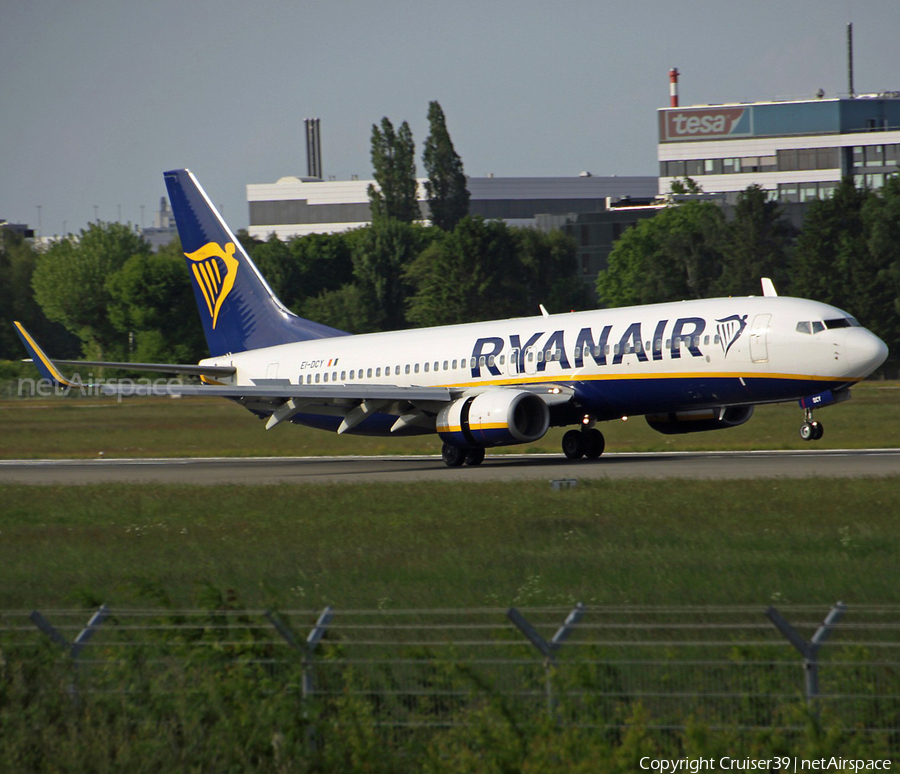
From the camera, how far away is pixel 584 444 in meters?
34.4

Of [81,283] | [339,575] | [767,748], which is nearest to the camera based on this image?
[767,748]

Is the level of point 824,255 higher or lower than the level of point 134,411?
higher

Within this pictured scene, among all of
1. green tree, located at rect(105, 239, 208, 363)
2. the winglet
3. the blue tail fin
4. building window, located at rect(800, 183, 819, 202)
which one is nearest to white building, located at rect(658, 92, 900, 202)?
building window, located at rect(800, 183, 819, 202)

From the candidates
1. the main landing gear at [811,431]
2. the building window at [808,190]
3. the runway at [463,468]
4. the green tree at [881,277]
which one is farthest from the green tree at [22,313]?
the main landing gear at [811,431]

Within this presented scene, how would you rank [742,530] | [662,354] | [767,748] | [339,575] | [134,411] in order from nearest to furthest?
[767,748]
[339,575]
[742,530]
[662,354]
[134,411]

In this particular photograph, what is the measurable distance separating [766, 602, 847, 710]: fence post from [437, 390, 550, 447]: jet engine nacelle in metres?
22.5

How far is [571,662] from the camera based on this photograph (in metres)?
8.57

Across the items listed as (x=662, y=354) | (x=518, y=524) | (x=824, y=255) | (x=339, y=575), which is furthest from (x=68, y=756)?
(x=824, y=255)

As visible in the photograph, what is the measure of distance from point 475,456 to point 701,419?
20.1ft

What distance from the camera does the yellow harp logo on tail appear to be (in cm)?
4159

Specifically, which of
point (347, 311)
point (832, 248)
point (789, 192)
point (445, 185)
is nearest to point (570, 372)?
point (832, 248)

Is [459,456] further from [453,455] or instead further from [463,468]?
[463,468]

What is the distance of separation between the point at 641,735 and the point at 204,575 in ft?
31.9

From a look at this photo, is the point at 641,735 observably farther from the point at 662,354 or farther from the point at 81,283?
the point at 81,283
